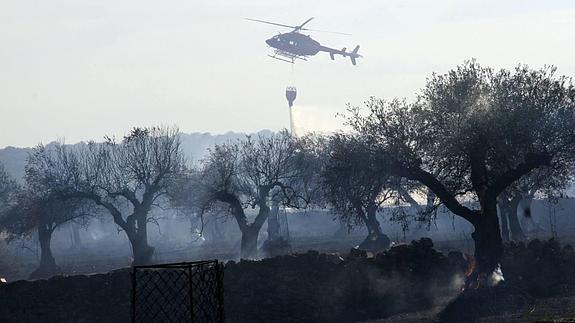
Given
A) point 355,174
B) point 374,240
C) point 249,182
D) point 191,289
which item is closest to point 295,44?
point 249,182

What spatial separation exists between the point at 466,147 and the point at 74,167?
4929 cm

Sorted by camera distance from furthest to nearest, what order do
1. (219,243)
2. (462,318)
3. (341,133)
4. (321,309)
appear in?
(219,243) < (341,133) < (321,309) < (462,318)

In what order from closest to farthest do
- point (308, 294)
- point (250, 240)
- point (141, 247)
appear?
point (308, 294), point (250, 240), point (141, 247)

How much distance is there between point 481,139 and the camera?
138 feet

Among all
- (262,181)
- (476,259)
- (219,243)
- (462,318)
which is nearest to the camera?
(462,318)

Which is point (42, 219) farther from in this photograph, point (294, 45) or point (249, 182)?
point (294, 45)

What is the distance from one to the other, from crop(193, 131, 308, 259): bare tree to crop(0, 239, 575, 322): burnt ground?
2896 cm

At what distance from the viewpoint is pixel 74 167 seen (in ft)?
276

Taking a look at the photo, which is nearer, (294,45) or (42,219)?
(42,219)

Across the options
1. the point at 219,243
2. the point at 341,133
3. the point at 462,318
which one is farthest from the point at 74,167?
the point at 462,318

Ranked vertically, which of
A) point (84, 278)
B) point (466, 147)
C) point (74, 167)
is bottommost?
point (84, 278)

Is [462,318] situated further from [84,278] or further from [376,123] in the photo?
[84,278]

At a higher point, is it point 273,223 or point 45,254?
point 273,223

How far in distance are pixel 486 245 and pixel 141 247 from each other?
125 ft
